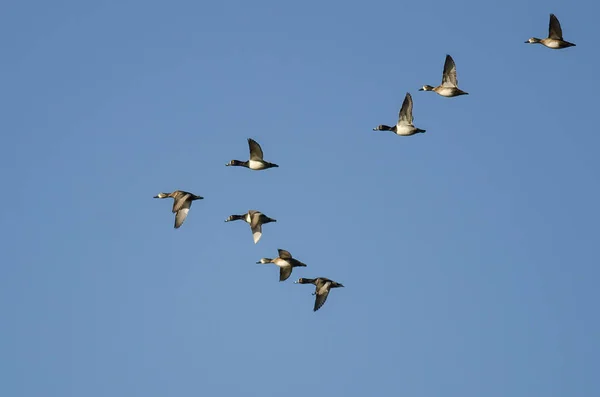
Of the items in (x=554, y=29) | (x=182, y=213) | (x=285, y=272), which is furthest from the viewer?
(x=285, y=272)

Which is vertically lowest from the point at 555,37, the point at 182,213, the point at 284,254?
the point at 284,254

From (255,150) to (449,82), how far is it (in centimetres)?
1146

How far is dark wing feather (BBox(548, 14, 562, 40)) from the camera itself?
315ft

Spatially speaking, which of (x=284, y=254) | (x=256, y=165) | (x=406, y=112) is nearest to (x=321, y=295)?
(x=284, y=254)

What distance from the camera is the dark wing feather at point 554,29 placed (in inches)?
3782

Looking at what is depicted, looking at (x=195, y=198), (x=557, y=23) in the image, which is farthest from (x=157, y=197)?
(x=557, y=23)

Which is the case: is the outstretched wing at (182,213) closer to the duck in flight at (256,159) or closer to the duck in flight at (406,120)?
the duck in flight at (256,159)

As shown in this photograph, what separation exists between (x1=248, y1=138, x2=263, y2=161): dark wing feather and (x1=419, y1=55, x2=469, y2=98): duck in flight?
10.5 meters

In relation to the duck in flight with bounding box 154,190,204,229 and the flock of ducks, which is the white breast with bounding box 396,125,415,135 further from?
the duck in flight with bounding box 154,190,204,229

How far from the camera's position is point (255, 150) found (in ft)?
324

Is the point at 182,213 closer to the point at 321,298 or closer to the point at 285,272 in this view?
the point at 285,272

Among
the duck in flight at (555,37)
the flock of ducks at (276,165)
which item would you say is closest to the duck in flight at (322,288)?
the flock of ducks at (276,165)

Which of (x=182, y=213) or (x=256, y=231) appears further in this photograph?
(x=182, y=213)

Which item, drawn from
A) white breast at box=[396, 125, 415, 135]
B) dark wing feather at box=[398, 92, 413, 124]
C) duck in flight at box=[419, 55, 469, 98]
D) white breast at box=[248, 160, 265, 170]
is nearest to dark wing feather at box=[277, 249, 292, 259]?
white breast at box=[248, 160, 265, 170]
